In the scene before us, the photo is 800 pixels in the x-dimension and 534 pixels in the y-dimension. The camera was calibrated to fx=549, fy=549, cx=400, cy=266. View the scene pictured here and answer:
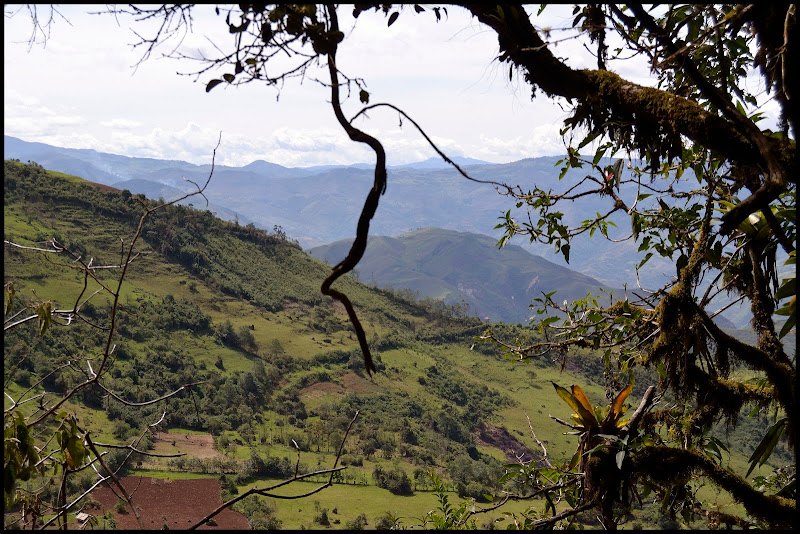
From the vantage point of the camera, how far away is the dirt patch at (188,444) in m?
36.9

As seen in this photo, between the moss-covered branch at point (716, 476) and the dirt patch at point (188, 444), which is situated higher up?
the moss-covered branch at point (716, 476)

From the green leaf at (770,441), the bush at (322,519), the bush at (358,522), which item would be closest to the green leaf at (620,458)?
the green leaf at (770,441)

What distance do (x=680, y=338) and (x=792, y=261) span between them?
445mm

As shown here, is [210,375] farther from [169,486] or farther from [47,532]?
[47,532]

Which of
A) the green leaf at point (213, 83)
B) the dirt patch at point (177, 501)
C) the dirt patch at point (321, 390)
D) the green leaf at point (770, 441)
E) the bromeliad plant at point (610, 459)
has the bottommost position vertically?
the dirt patch at point (321, 390)

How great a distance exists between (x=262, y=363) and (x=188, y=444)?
44.8ft

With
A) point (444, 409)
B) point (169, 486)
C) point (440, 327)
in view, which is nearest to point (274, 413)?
point (444, 409)

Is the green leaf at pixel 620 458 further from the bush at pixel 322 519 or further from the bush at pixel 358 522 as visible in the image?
the bush at pixel 322 519

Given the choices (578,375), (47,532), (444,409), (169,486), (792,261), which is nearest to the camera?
(47,532)

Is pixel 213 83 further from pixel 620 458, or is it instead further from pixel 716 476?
pixel 716 476

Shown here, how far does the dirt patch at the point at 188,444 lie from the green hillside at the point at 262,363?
2.76 ft

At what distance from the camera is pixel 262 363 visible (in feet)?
169

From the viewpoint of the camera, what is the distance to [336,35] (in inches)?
61.0

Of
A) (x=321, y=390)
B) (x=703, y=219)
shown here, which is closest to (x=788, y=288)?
(x=703, y=219)
